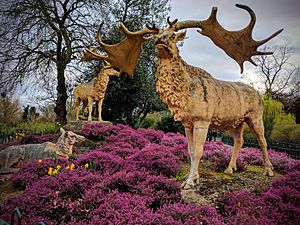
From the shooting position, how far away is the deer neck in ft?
10.3

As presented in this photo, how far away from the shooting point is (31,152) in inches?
211

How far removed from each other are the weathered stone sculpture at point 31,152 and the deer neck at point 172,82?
3.14m

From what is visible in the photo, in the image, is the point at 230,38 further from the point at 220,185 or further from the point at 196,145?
the point at 220,185

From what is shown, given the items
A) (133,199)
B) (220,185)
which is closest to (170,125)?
(220,185)

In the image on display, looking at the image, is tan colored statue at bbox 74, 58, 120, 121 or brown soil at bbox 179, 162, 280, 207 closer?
brown soil at bbox 179, 162, 280, 207

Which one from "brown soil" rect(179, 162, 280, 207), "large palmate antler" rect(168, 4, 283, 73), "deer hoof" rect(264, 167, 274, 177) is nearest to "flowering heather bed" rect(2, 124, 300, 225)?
"brown soil" rect(179, 162, 280, 207)

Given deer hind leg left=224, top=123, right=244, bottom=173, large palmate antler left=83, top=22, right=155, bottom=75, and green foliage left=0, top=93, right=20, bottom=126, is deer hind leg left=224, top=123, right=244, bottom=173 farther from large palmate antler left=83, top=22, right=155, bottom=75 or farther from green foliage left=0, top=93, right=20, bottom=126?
green foliage left=0, top=93, right=20, bottom=126

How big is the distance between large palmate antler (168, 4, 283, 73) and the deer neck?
1.47ft

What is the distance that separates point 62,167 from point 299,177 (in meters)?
3.79

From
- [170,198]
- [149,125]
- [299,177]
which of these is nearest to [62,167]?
[170,198]

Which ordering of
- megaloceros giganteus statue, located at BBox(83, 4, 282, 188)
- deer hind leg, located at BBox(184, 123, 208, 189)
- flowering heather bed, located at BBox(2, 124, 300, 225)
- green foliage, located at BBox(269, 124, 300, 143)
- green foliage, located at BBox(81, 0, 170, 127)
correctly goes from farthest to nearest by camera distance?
green foliage, located at BBox(81, 0, 170, 127)
green foliage, located at BBox(269, 124, 300, 143)
deer hind leg, located at BBox(184, 123, 208, 189)
megaloceros giganteus statue, located at BBox(83, 4, 282, 188)
flowering heather bed, located at BBox(2, 124, 300, 225)

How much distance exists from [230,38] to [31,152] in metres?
4.58

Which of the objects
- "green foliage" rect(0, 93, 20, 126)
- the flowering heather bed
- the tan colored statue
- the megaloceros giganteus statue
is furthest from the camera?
the tan colored statue

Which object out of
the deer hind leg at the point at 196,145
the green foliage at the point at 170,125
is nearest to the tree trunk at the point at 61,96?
the green foliage at the point at 170,125
